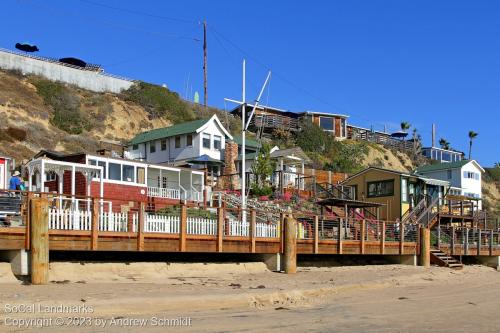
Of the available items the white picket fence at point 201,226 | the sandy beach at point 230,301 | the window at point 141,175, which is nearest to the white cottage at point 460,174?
the window at point 141,175

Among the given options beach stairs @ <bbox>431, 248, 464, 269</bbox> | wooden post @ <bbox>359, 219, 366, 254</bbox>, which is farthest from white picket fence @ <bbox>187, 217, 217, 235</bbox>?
beach stairs @ <bbox>431, 248, 464, 269</bbox>

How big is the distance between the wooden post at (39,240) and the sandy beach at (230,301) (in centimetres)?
50

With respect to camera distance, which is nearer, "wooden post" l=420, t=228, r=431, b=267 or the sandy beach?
the sandy beach

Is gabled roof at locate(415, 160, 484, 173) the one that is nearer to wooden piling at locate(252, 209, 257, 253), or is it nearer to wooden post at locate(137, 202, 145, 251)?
wooden piling at locate(252, 209, 257, 253)

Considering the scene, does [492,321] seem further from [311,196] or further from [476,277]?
[311,196]

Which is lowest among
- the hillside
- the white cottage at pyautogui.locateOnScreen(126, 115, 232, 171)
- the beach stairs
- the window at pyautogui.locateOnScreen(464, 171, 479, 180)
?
the beach stairs

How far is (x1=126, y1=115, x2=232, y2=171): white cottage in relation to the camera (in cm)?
5372

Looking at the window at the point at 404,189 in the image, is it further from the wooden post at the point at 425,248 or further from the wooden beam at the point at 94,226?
the wooden beam at the point at 94,226

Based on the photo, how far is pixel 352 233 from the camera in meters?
29.0

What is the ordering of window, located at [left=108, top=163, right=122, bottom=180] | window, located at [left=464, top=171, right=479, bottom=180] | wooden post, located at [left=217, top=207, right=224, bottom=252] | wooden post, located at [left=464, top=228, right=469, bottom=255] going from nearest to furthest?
1. wooden post, located at [left=217, top=207, right=224, bottom=252]
2. window, located at [left=108, top=163, right=122, bottom=180]
3. wooden post, located at [left=464, top=228, right=469, bottom=255]
4. window, located at [left=464, top=171, right=479, bottom=180]

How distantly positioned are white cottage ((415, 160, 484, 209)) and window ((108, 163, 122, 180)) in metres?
42.4

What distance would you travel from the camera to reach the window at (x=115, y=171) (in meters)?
32.6

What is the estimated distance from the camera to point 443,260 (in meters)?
32.4

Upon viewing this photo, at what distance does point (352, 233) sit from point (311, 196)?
17.2 m
